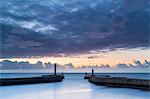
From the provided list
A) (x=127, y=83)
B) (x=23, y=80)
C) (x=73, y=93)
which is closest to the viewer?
(x=73, y=93)

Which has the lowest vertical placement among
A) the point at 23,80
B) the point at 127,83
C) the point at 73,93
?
the point at 73,93

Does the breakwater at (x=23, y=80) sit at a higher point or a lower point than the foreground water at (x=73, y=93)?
higher

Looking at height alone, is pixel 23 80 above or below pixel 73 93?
above

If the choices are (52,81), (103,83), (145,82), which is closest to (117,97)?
(145,82)

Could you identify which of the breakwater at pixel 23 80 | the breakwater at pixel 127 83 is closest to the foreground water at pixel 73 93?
the breakwater at pixel 127 83

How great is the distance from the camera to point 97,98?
89.7ft

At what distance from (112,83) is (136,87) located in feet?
25.1

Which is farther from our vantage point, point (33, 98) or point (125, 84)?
point (125, 84)

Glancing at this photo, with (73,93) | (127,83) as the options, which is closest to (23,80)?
(73,93)

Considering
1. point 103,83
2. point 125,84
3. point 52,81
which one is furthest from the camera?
point 52,81

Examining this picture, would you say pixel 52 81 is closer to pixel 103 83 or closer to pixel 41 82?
pixel 41 82

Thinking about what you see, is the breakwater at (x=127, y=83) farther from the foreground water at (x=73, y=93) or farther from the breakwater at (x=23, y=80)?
the breakwater at (x=23, y=80)

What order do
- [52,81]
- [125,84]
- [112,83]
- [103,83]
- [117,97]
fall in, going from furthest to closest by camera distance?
[52,81], [103,83], [112,83], [125,84], [117,97]

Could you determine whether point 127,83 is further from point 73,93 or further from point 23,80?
point 23,80
